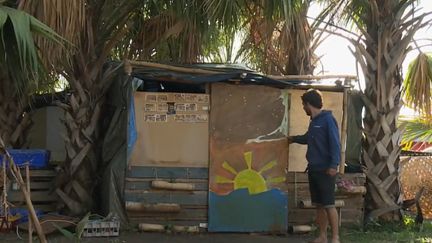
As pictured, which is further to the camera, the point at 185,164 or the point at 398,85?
the point at 398,85

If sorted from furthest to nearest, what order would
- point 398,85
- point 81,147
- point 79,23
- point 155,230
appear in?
point 398,85 → point 81,147 → point 155,230 → point 79,23

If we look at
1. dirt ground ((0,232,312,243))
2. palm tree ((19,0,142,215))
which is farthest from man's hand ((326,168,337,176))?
palm tree ((19,0,142,215))

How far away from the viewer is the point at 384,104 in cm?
866

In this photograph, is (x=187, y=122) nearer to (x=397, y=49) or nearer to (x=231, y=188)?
(x=231, y=188)

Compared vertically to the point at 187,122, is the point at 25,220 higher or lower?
lower

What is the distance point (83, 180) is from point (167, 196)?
4.26 ft

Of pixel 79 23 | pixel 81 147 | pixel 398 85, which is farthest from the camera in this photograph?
pixel 398 85

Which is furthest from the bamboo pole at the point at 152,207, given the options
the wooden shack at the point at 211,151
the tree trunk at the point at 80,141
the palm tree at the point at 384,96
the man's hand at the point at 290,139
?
the palm tree at the point at 384,96

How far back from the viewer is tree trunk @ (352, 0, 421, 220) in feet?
28.2

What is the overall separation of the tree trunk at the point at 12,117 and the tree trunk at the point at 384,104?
5.03 meters

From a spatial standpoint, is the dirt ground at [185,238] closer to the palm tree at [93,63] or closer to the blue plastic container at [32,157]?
the palm tree at [93,63]

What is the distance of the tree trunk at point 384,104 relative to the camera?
859 centimetres

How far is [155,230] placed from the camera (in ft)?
25.3

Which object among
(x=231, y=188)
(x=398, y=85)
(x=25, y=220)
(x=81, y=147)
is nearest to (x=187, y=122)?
(x=231, y=188)
